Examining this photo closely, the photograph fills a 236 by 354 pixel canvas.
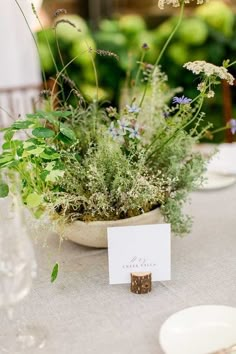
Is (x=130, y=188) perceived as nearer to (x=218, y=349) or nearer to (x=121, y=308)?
(x=121, y=308)

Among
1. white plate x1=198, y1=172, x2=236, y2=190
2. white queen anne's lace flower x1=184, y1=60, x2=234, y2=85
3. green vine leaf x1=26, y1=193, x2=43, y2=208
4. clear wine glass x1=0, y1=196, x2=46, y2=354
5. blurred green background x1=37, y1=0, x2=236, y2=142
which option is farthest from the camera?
blurred green background x1=37, y1=0, x2=236, y2=142

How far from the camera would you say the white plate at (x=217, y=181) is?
5.08ft

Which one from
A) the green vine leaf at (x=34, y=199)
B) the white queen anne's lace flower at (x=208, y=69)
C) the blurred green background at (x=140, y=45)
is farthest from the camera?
the blurred green background at (x=140, y=45)

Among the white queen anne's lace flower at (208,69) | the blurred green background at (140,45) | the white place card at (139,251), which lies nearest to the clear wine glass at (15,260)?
the white place card at (139,251)

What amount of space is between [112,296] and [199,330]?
7.9 inches

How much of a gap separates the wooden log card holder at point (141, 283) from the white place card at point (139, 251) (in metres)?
0.02

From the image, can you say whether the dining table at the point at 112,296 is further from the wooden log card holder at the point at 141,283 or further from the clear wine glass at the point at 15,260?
the clear wine glass at the point at 15,260

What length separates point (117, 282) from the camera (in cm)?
105

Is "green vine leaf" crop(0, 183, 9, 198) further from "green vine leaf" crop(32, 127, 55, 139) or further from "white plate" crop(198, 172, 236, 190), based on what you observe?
"white plate" crop(198, 172, 236, 190)

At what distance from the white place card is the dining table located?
0.11ft

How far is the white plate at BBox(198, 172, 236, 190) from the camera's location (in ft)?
5.08

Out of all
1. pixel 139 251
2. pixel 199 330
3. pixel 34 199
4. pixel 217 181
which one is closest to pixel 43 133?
pixel 34 199

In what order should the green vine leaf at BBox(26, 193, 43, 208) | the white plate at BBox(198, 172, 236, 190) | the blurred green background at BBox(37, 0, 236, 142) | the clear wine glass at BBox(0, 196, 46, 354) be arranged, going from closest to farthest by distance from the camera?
the clear wine glass at BBox(0, 196, 46, 354)
the green vine leaf at BBox(26, 193, 43, 208)
the white plate at BBox(198, 172, 236, 190)
the blurred green background at BBox(37, 0, 236, 142)

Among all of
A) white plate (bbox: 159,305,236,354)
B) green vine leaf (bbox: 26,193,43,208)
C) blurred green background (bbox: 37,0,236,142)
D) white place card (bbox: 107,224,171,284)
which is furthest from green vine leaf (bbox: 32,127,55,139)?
blurred green background (bbox: 37,0,236,142)
